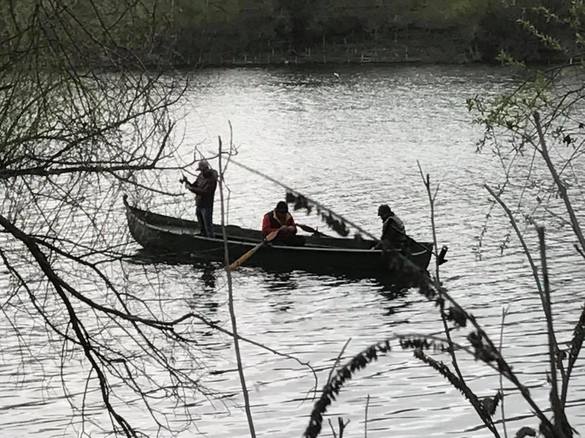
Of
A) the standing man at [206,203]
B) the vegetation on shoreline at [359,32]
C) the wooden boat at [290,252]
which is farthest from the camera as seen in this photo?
the vegetation on shoreline at [359,32]

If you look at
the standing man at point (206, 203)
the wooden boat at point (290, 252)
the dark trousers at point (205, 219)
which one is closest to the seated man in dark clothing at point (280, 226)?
the wooden boat at point (290, 252)

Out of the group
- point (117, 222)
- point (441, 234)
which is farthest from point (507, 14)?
point (117, 222)

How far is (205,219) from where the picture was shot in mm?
23875

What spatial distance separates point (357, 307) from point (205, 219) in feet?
16.2

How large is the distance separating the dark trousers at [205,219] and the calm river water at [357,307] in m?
0.97

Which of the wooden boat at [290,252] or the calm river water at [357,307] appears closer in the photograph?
the calm river water at [357,307]

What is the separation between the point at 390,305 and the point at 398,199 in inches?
446

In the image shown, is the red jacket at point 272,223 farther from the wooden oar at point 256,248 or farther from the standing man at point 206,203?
the standing man at point 206,203

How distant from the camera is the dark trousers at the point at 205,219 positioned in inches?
936

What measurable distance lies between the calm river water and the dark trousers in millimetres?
969

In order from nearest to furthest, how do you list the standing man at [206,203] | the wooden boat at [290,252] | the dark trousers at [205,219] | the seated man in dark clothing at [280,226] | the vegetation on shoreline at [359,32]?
1. the wooden boat at [290,252]
2. the seated man in dark clothing at [280,226]
3. the standing man at [206,203]
4. the dark trousers at [205,219]
5. the vegetation on shoreline at [359,32]

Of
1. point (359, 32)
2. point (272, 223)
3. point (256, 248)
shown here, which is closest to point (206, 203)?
point (272, 223)

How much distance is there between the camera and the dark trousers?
23781mm

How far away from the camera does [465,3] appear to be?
87.7 m
